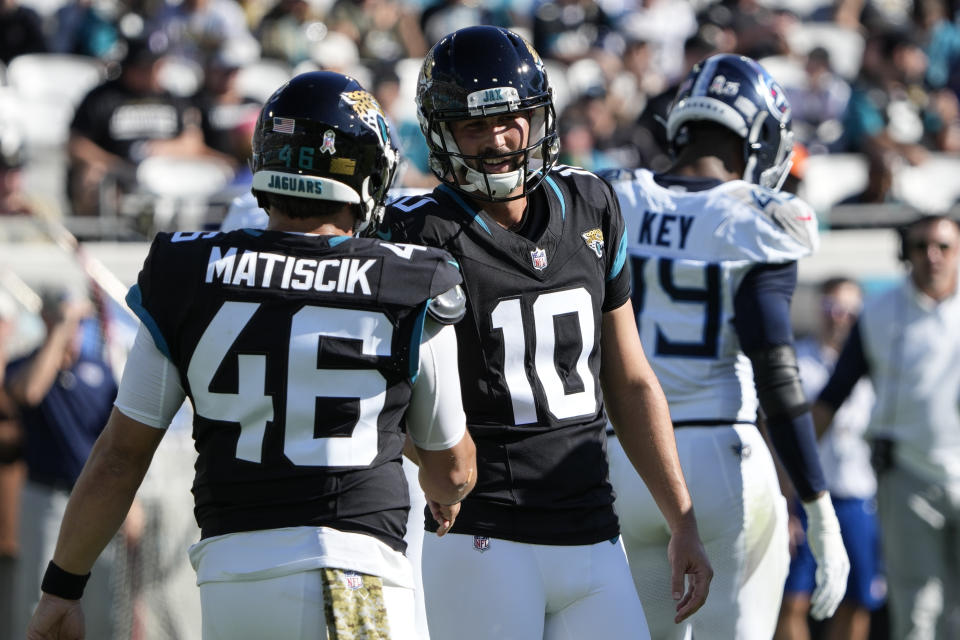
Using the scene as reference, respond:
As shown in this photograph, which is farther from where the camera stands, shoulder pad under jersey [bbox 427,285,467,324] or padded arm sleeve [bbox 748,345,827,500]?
padded arm sleeve [bbox 748,345,827,500]

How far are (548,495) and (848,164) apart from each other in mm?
8466

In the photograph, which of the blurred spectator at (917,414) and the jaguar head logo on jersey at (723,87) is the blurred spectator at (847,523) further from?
the jaguar head logo on jersey at (723,87)

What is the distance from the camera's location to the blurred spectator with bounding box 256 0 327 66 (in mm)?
11477

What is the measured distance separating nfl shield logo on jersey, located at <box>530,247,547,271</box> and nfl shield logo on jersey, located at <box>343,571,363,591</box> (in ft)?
2.84

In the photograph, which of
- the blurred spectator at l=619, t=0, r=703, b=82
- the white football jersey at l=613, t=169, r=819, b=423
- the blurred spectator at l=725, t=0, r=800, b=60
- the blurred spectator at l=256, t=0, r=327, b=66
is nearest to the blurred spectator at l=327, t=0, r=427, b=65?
the blurred spectator at l=256, t=0, r=327, b=66

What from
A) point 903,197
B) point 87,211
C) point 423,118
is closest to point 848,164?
point 903,197

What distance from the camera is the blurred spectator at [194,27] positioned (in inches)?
433

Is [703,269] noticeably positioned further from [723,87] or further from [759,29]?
[759,29]

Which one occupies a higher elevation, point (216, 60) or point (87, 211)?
point (216, 60)

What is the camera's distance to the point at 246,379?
2.54 meters

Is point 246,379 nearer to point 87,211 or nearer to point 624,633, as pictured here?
point 624,633

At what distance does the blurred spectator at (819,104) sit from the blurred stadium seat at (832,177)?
300mm

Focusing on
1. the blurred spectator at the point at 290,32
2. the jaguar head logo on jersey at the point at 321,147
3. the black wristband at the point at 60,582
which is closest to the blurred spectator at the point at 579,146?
the blurred spectator at the point at 290,32

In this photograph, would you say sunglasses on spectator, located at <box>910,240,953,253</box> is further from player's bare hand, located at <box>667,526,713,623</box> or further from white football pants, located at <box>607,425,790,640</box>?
player's bare hand, located at <box>667,526,713,623</box>
